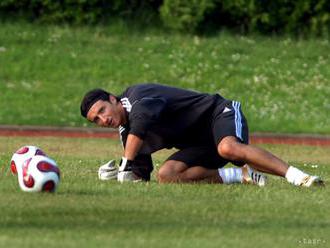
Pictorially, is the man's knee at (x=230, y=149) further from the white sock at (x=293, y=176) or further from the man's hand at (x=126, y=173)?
the man's hand at (x=126, y=173)

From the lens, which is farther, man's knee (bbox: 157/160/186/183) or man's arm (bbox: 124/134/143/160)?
man's knee (bbox: 157/160/186/183)

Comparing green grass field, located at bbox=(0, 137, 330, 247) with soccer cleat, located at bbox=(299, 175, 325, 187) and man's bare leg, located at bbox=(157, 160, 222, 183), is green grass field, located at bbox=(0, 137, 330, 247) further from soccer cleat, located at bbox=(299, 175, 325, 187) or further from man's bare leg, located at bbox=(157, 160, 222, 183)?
man's bare leg, located at bbox=(157, 160, 222, 183)

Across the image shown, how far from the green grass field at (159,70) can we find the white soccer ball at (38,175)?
461 inches

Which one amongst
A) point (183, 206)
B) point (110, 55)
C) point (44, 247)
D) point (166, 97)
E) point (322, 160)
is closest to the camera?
point (44, 247)

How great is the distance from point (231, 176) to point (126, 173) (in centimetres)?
113

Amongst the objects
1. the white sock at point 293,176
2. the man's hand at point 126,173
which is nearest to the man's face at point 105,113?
the man's hand at point 126,173

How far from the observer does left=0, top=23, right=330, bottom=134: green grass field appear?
2194cm

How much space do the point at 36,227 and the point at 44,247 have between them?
85 cm

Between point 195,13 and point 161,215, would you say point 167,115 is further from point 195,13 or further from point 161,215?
point 195,13

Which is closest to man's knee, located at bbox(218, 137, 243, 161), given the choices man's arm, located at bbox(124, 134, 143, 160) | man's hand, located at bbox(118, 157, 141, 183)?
man's arm, located at bbox(124, 134, 143, 160)

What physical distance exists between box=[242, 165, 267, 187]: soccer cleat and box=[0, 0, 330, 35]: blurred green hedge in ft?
49.7

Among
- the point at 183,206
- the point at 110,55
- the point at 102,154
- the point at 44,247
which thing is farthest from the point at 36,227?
the point at 110,55

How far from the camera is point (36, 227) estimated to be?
7961 mm

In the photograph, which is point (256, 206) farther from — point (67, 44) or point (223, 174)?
point (67, 44)
